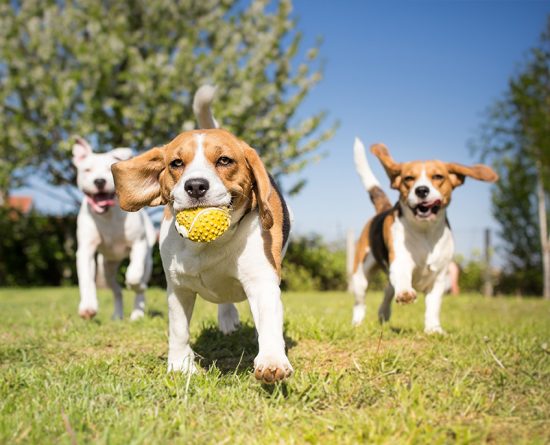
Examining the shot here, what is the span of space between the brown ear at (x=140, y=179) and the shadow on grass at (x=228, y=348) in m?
1.04

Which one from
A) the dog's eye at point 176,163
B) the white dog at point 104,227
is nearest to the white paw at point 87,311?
the white dog at point 104,227

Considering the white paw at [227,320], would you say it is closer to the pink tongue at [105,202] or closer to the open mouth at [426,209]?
the open mouth at [426,209]

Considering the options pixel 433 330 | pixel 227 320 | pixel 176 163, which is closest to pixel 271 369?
pixel 176 163

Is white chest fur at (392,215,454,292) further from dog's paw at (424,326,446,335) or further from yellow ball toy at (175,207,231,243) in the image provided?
yellow ball toy at (175,207,231,243)

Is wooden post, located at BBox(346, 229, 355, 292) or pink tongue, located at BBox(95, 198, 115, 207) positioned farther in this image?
wooden post, located at BBox(346, 229, 355, 292)

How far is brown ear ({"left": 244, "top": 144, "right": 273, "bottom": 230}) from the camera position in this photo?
9.91 ft

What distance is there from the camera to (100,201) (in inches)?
236

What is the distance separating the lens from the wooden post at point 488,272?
18062 mm

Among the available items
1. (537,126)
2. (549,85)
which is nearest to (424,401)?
(537,126)

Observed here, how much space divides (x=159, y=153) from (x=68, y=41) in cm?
1395

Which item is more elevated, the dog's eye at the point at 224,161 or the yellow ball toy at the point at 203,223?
the dog's eye at the point at 224,161

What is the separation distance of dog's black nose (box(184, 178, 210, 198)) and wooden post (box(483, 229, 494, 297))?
1688 centimetres

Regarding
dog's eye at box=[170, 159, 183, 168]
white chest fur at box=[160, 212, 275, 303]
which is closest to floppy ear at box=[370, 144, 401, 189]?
white chest fur at box=[160, 212, 275, 303]

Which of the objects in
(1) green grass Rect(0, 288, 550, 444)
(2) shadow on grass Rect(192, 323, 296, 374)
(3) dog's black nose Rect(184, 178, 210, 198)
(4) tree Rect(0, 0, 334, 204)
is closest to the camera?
(1) green grass Rect(0, 288, 550, 444)
